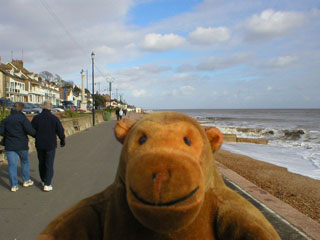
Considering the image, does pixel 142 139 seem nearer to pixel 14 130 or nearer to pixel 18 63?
pixel 14 130

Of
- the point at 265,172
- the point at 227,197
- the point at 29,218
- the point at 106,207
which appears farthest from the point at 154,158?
the point at 265,172

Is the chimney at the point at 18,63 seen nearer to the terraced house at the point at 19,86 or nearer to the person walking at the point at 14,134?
the terraced house at the point at 19,86

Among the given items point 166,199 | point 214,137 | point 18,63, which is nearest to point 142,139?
point 166,199

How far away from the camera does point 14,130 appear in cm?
506

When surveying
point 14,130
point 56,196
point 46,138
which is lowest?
point 56,196

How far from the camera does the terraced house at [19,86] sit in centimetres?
4712

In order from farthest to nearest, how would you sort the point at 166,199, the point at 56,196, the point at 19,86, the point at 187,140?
the point at 19,86
the point at 56,196
the point at 187,140
the point at 166,199

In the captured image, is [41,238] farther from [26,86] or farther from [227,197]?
[26,86]

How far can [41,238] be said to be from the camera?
1.66m

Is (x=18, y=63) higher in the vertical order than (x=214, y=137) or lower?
higher

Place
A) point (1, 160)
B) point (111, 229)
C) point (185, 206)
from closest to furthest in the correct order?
point (185, 206) < point (111, 229) < point (1, 160)

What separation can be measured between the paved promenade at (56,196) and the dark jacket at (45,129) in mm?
993

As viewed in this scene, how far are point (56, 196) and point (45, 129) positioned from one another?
1.38 m

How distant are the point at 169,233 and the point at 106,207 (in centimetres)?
59
